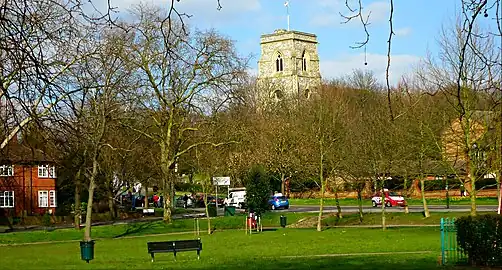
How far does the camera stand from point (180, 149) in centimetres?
5594

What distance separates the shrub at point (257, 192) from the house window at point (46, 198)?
74.0 ft

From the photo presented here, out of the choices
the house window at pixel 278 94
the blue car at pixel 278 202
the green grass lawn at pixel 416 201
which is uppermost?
the house window at pixel 278 94

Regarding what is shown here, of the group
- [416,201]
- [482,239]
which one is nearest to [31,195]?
[416,201]

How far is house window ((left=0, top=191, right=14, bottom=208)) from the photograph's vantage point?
2320 inches

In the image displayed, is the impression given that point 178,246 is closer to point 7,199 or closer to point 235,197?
point 7,199

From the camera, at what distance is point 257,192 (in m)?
47.1

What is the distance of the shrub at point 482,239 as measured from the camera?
773 inches

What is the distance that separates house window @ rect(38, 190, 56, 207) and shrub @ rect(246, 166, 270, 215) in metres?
22.6

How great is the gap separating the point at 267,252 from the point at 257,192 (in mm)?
18352

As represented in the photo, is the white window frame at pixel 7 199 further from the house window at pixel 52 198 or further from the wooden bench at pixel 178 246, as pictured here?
the wooden bench at pixel 178 246

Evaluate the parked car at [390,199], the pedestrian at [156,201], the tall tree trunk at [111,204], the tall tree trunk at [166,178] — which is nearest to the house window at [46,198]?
the tall tree trunk at [111,204]

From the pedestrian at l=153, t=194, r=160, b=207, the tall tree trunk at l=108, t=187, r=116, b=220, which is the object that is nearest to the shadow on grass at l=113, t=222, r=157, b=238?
the tall tree trunk at l=108, t=187, r=116, b=220

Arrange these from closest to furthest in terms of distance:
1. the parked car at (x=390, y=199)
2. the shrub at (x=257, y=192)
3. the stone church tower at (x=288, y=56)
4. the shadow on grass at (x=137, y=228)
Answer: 1. the shadow on grass at (x=137, y=228)
2. the shrub at (x=257, y=192)
3. the parked car at (x=390, y=199)
4. the stone church tower at (x=288, y=56)

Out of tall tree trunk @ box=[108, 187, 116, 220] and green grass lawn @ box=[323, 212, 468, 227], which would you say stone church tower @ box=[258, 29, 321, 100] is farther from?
green grass lawn @ box=[323, 212, 468, 227]
